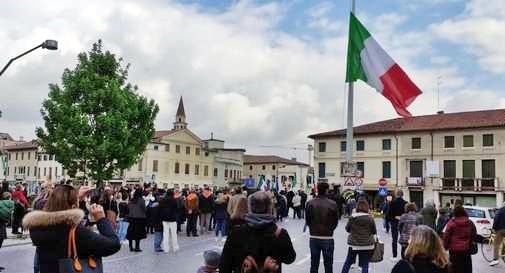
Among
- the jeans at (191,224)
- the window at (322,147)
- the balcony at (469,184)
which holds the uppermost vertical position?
the window at (322,147)

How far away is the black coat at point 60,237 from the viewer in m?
4.70

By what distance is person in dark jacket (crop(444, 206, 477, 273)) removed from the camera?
368 inches

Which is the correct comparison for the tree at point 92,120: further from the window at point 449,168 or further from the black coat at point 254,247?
the window at point 449,168

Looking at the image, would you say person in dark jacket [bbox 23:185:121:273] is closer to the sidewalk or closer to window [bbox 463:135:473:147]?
the sidewalk

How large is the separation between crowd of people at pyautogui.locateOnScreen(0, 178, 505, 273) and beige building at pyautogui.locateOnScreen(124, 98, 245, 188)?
216 feet

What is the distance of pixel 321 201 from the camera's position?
9531mm

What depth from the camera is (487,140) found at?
5856cm

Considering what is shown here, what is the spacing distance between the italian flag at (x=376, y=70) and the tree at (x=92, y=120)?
73.4 ft

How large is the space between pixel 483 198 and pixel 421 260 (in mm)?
57068

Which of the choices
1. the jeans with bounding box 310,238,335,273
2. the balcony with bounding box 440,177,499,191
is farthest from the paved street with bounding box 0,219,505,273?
the balcony with bounding box 440,177,499,191

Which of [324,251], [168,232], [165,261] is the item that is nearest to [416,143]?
[168,232]

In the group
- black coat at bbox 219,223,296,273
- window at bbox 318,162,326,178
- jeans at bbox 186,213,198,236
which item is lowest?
jeans at bbox 186,213,198,236

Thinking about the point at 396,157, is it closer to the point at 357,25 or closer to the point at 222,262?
the point at 357,25

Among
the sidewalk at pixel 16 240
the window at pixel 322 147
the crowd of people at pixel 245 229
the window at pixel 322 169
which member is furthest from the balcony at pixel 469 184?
the sidewalk at pixel 16 240
